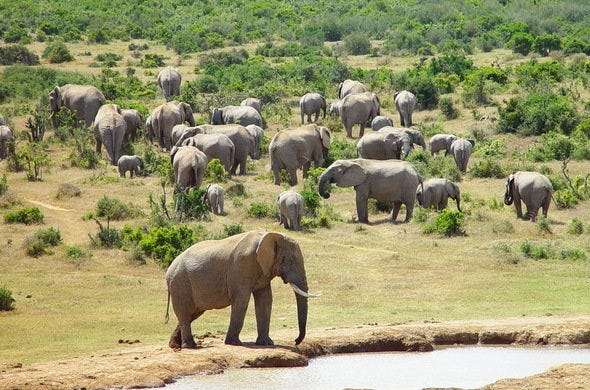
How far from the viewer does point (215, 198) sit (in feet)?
93.9

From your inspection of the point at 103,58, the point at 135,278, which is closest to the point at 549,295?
the point at 135,278

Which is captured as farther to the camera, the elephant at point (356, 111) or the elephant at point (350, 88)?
the elephant at point (350, 88)

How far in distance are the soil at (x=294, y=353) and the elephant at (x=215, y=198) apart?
10.4 metres

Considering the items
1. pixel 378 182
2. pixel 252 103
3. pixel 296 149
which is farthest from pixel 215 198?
pixel 252 103

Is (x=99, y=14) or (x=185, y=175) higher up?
(x=99, y=14)

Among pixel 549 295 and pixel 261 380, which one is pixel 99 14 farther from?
pixel 261 380

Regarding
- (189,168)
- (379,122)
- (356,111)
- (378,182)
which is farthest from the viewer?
(356,111)

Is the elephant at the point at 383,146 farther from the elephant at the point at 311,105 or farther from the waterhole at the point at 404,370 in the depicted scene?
the waterhole at the point at 404,370

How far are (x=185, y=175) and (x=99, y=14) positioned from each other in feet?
156

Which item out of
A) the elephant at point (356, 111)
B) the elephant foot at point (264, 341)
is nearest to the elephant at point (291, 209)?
the elephant foot at point (264, 341)

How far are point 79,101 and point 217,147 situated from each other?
8.81 metres

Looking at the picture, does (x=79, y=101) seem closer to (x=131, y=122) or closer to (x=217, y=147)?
(x=131, y=122)

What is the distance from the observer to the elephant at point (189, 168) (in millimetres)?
30000

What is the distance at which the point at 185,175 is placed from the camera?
30.1 meters
